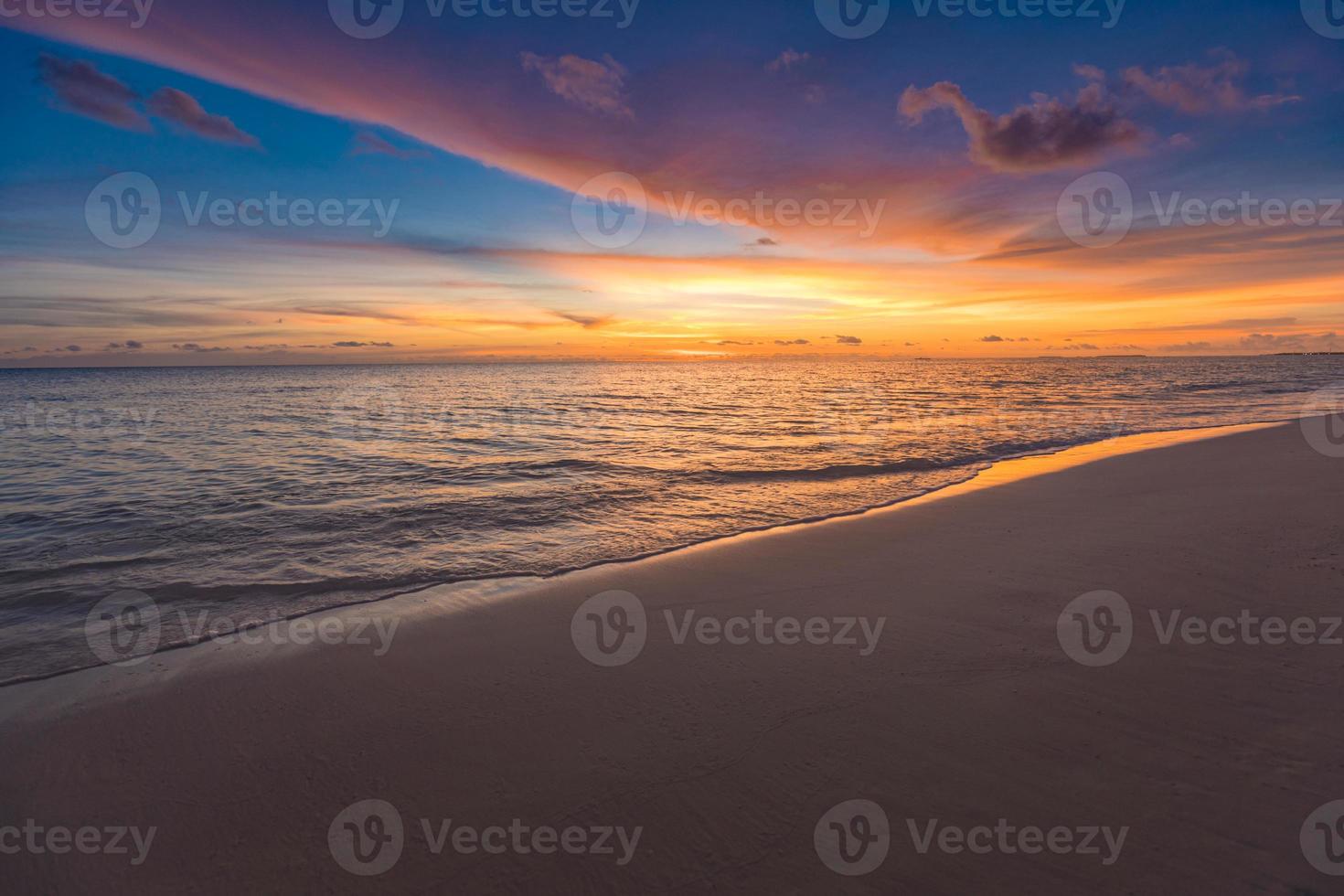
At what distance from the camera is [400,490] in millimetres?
15250

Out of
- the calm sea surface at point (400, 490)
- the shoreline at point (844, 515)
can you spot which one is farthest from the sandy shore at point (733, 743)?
the calm sea surface at point (400, 490)

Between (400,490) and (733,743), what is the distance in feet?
42.8

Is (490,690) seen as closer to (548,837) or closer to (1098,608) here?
(548,837)

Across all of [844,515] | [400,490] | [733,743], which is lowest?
[733,743]

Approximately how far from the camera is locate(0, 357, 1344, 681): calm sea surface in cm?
907

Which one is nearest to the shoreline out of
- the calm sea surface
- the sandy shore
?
the calm sea surface

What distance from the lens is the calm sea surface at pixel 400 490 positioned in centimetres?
907

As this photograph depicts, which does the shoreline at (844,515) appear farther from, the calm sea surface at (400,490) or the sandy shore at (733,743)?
the sandy shore at (733,743)

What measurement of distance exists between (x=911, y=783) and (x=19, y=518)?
17.9 metres

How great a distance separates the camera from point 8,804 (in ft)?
14.1

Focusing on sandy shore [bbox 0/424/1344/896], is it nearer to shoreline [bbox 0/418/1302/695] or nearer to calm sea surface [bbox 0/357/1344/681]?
shoreline [bbox 0/418/1302/695]

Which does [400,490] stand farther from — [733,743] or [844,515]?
[733,743]

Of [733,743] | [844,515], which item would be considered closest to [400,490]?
[844,515]

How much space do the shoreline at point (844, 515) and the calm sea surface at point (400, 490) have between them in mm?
194
